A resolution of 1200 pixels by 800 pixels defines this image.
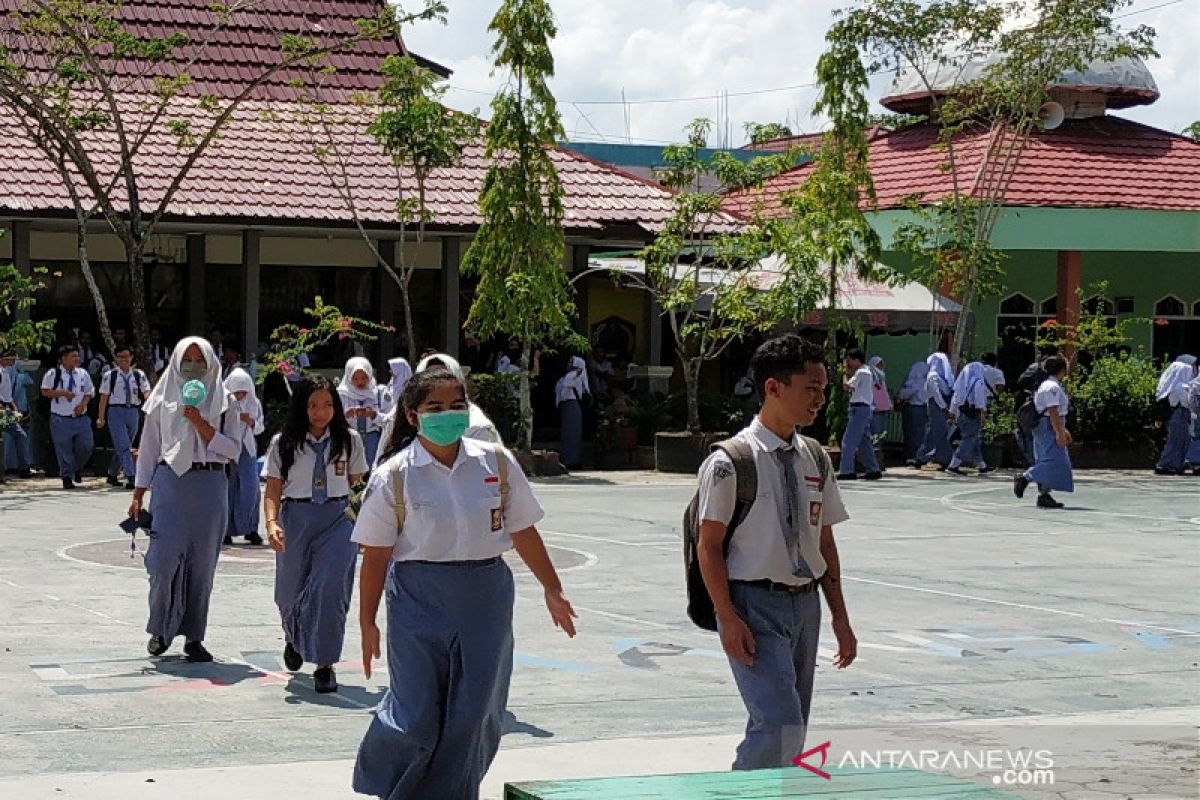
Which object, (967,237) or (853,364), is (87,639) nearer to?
(853,364)

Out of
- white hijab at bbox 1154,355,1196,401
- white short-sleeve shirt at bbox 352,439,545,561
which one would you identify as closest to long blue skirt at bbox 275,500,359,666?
white short-sleeve shirt at bbox 352,439,545,561

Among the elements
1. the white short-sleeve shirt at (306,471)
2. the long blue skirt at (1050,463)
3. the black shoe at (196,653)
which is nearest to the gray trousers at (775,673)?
the white short-sleeve shirt at (306,471)

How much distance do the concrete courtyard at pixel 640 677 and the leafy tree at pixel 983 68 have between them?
12.6 meters

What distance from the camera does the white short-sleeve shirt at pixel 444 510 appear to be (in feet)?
22.1

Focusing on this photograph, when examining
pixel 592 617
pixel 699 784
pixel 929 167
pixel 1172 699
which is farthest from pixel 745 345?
pixel 699 784

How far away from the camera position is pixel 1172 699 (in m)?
10.3

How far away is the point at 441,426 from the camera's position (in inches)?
268

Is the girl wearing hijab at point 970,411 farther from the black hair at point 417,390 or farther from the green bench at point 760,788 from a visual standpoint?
the green bench at point 760,788

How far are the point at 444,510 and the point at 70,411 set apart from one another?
1815 cm

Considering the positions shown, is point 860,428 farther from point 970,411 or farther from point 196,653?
point 196,653

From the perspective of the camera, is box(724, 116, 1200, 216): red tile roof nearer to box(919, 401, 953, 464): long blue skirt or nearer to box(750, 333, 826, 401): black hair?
box(919, 401, 953, 464): long blue skirt

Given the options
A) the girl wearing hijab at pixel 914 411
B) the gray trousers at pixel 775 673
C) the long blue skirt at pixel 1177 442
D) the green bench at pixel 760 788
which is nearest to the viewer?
the green bench at pixel 760 788

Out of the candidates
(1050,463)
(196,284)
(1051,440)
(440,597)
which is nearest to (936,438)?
(1050,463)

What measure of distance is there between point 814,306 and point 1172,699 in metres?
17.4
